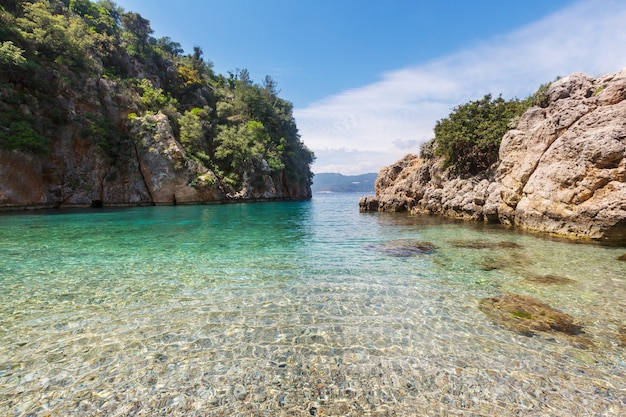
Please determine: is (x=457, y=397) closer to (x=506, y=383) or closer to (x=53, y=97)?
(x=506, y=383)

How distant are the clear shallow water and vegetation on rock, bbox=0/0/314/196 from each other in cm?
3149

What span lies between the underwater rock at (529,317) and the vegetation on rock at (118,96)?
38027mm

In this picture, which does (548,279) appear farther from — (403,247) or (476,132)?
(476,132)

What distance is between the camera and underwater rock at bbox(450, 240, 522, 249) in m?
11.4

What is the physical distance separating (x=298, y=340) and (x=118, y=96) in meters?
46.7

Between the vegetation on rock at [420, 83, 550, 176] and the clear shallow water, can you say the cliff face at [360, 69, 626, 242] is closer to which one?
the vegetation on rock at [420, 83, 550, 176]

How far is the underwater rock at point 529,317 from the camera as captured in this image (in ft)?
15.2

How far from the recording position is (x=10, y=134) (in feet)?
87.9

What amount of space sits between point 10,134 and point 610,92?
44.0 metres

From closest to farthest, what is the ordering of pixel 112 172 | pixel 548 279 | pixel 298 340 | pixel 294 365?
pixel 294 365
pixel 298 340
pixel 548 279
pixel 112 172

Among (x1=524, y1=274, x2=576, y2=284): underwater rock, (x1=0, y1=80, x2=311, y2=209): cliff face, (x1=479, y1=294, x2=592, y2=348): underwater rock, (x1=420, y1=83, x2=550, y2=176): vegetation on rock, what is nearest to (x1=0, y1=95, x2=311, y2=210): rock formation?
(x1=0, y1=80, x2=311, y2=209): cliff face

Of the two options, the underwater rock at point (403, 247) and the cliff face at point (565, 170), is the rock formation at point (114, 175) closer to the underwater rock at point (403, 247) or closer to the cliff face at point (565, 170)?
the cliff face at point (565, 170)

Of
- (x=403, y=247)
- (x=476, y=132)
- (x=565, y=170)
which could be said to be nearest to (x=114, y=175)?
(x=403, y=247)

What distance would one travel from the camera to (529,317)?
204 inches
